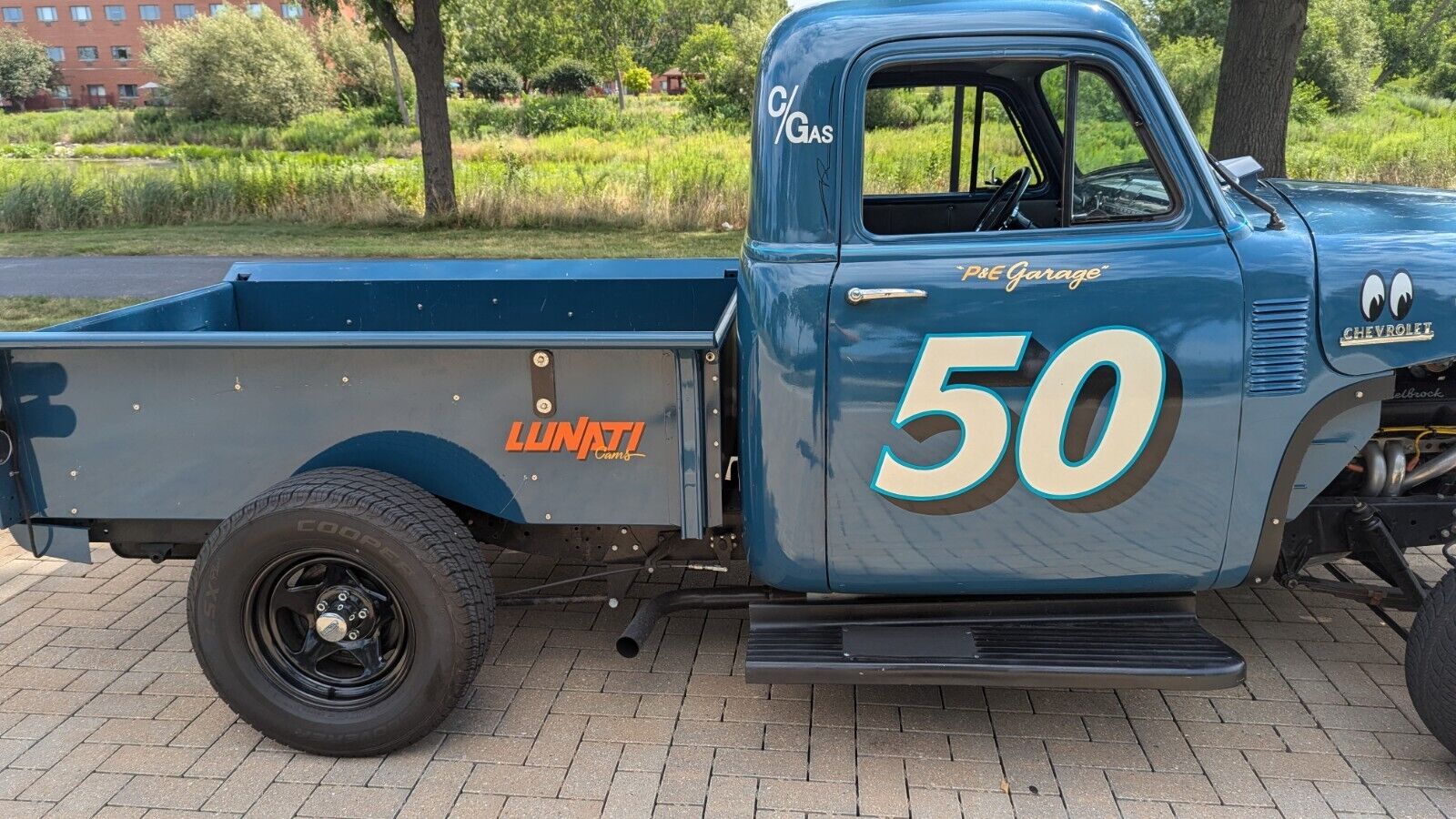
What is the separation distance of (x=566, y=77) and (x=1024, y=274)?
53.4 meters

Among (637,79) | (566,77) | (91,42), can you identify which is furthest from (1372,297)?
(91,42)

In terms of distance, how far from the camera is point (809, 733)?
3.20m

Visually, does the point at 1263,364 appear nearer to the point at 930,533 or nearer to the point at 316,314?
the point at 930,533

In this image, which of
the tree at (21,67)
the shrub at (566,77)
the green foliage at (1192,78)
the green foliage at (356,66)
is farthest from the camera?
the tree at (21,67)

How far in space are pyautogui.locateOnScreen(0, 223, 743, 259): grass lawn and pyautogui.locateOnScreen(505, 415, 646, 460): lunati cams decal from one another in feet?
25.3

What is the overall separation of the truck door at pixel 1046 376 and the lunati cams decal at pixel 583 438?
58 centimetres

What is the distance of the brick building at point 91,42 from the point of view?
71.2m

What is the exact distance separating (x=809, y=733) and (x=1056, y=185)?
6.44 feet

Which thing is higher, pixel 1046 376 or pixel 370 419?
pixel 1046 376

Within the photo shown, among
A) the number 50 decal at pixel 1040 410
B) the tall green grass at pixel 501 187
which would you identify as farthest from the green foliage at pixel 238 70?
the number 50 decal at pixel 1040 410

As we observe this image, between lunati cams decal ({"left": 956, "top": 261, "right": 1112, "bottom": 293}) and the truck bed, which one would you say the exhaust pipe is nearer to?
the truck bed

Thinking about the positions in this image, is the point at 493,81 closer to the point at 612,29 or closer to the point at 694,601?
the point at 612,29

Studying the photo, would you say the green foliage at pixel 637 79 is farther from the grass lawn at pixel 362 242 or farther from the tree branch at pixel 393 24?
the grass lawn at pixel 362 242

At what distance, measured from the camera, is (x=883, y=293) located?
2738 millimetres
